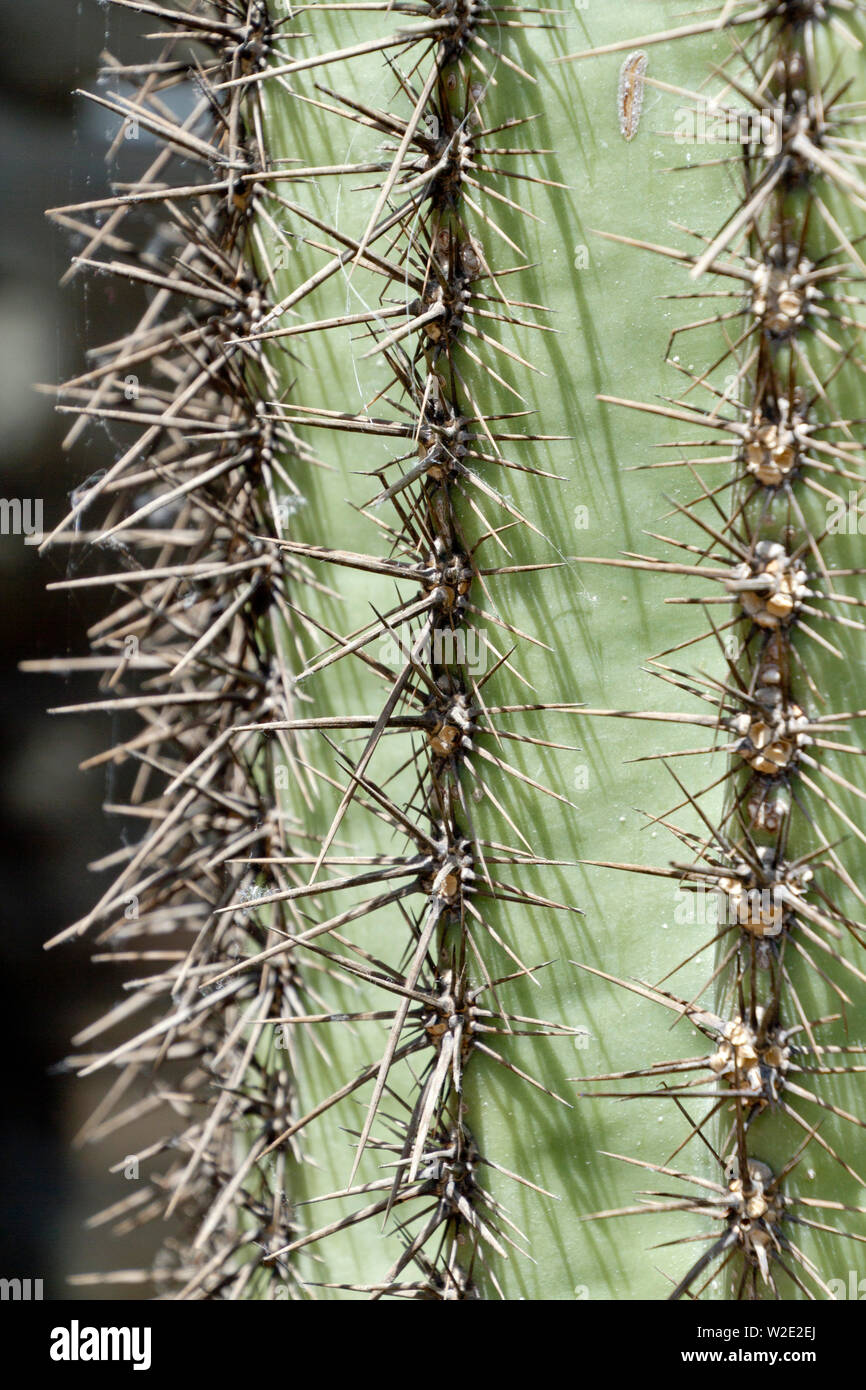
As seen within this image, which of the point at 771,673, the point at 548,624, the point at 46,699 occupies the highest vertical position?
the point at 46,699

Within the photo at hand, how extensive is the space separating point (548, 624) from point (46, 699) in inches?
34.1

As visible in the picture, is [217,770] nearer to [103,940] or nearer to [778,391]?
[103,940]

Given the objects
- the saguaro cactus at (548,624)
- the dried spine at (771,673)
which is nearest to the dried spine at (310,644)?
the saguaro cactus at (548,624)

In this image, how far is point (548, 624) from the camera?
39.4 inches

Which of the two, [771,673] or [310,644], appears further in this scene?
[310,644]

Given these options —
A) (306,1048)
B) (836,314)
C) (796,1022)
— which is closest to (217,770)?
(306,1048)

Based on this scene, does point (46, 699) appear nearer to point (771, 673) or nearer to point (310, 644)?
point (310, 644)

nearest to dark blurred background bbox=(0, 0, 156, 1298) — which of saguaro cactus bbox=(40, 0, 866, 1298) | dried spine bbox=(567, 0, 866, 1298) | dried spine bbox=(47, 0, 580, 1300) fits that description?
dried spine bbox=(47, 0, 580, 1300)

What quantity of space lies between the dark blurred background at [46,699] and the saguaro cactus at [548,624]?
0.36 m

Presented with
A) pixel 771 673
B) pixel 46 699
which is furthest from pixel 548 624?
pixel 46 699

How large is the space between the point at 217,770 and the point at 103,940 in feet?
1.51

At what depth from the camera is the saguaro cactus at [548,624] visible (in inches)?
34.9
